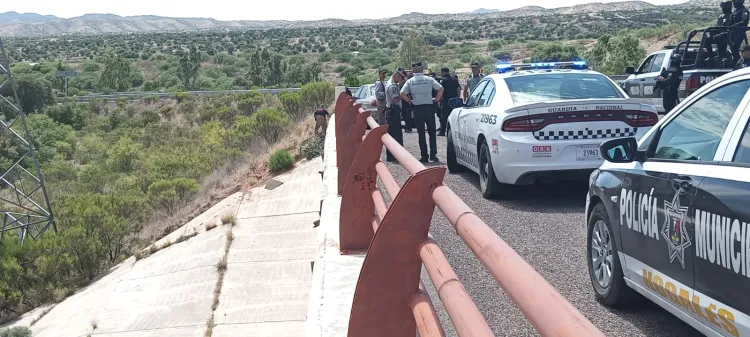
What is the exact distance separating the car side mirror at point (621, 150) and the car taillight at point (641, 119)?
410 centimetres

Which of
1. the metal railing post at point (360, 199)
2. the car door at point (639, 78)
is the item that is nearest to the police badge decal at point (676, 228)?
the metal railing post at point (360, 199)

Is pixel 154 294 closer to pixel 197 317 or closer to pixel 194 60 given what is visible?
pixel 197 317

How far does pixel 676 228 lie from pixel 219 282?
12.5 m

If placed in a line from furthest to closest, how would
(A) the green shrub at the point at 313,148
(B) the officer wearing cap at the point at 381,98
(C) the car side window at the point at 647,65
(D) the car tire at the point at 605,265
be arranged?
(A) the green shrub at the point at 313,148 → (C) the car side window at the point at 647,65 → (B) the officer wearing cap at the point at 381,98 → (D) the car tire at the point at 605,265

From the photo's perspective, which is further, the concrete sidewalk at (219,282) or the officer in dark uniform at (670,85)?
the officer in dark uniform at (670,85)

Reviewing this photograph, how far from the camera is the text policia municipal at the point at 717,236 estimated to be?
3633 millimetres

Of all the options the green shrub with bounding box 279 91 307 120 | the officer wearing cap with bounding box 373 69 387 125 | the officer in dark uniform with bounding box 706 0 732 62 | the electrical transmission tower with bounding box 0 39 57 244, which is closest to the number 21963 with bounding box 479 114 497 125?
the officer wearing cap with bounding box 373 69 387 125

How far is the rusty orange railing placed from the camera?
202 centimetres

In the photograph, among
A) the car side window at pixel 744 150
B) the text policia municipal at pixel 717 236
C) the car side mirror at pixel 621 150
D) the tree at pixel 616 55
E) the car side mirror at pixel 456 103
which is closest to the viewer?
the text policia municipal at pixel 717 236

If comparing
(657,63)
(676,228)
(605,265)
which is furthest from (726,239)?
(657,63)

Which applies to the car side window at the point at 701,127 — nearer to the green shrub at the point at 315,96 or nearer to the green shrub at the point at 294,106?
the green shrub at the point at 315,96

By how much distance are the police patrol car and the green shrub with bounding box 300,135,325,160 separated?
13.6 meters

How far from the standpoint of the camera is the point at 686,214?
4215mm

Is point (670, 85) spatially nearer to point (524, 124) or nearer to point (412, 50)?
point (524, 124)
